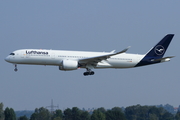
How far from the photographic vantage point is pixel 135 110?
113938 millimetres

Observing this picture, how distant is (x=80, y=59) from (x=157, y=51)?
15051 millimetres

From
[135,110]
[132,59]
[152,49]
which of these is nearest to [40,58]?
[132,59]

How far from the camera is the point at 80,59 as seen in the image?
204 feet

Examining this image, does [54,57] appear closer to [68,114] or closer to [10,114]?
[68,114]

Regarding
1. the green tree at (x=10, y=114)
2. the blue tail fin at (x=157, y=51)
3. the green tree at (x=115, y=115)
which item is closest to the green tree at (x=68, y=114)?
the green tree at (x=115, y=115)

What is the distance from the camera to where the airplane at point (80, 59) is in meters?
60.7

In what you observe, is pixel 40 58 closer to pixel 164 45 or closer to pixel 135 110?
pixel 164 45

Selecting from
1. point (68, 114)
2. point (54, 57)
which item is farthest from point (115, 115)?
point (54, 57)

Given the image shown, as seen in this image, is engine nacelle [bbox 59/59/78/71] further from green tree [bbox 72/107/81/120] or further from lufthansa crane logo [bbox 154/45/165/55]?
green tree [bbox 72/107/81/120]

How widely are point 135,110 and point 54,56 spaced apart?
191 ft

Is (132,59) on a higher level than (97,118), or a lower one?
higher

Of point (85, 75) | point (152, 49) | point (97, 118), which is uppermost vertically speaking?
point (152, 49)

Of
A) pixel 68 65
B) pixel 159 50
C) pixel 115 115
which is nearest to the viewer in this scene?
pixel 68 65

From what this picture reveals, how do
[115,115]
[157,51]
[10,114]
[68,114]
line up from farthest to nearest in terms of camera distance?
[68,114] → [10,114] → [115,115] → [157,51]
